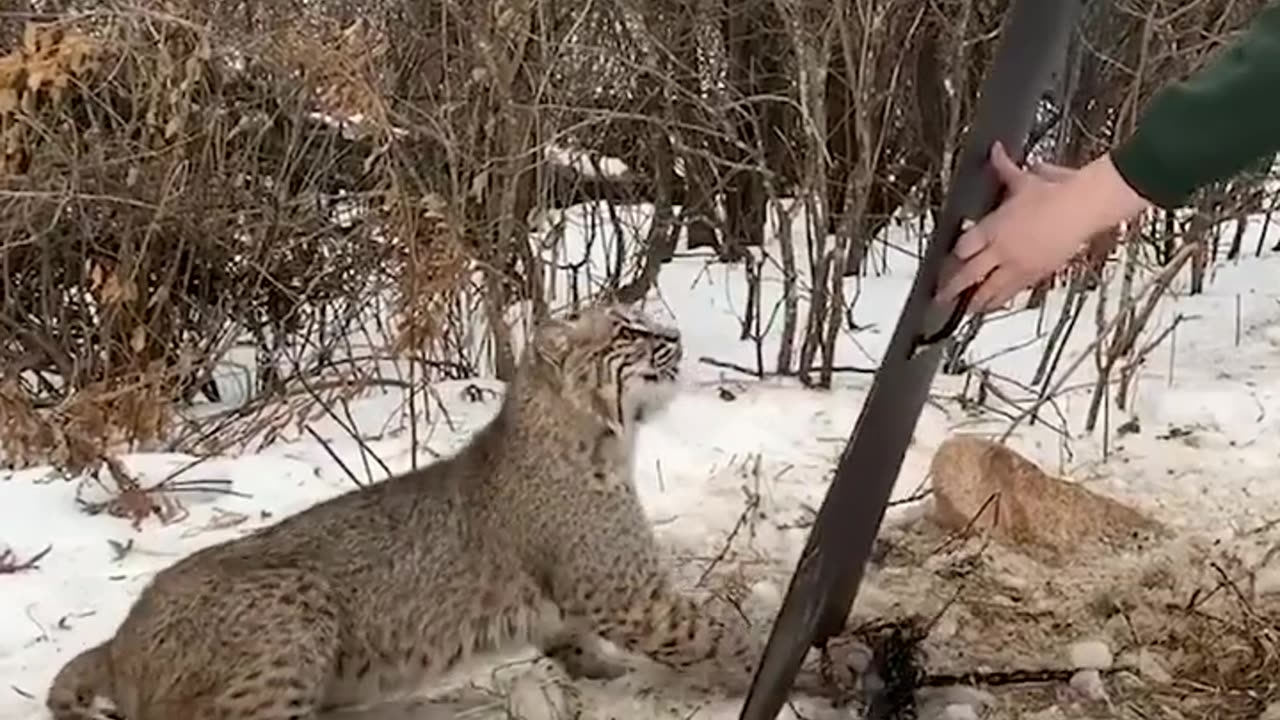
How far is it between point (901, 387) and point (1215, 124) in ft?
3.91

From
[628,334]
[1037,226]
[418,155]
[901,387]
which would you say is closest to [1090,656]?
[901,387]

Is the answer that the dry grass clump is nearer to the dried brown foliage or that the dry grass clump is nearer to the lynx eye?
the dried brown foliage

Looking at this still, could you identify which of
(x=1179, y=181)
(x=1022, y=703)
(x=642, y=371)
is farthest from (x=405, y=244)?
(x=1179, y=181)

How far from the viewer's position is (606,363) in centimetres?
394

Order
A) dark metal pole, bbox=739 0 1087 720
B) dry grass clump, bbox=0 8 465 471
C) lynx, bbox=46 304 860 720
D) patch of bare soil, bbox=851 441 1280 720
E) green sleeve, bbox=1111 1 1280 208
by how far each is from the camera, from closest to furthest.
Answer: green sleeve, bbox=1111 1 1280 208 < dark metal pole, bbox=739 0 1087 720 < lynx, bbox=46 304 860 720 < patch of bare soil, bbox=851 441 1280 720 < dry grass clump, bbox=0 8 465 471

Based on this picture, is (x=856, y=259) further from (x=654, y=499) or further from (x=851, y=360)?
(x=654, y=499)

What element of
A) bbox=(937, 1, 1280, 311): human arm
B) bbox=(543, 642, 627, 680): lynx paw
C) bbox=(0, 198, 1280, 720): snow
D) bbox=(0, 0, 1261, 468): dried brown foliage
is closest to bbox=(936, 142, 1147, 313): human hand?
bbox=(937, 1, 1280, 311): human arm

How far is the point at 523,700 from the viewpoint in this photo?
379cm

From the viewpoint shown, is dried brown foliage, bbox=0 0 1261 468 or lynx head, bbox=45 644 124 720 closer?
lynx head, bbox=45 644 124 720

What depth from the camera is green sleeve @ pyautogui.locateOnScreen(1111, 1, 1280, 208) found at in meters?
2.03

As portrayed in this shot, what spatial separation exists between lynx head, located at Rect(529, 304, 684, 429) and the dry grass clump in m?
1.27

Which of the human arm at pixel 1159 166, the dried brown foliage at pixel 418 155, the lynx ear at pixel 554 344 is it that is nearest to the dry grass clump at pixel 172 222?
the dried brown foliage at pixel 418 155

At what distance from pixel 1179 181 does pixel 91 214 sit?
459 cm

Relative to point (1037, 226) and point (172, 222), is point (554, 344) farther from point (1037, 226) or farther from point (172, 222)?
point (172, 222)
